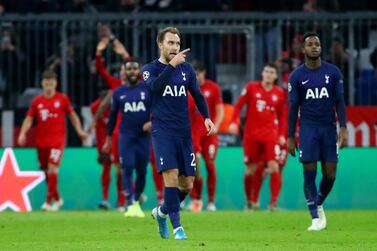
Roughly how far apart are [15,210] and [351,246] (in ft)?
36.8

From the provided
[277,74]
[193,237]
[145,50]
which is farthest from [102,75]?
[193,237]

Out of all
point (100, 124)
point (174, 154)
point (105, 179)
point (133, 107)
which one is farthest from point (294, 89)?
point (100, 124)

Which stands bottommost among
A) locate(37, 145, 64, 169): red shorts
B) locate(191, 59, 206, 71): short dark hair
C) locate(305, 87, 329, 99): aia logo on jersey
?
locate(37, 145, 64, 169): red shorts

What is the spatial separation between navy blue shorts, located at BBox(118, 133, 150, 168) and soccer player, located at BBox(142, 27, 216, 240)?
6.27 metres

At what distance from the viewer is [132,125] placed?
21875 millimetres

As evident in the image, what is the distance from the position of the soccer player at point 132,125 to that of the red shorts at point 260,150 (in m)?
2.44

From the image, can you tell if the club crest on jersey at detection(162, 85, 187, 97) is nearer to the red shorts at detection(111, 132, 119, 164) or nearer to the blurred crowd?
the red shorts at detection(111, 132, 119, 164)

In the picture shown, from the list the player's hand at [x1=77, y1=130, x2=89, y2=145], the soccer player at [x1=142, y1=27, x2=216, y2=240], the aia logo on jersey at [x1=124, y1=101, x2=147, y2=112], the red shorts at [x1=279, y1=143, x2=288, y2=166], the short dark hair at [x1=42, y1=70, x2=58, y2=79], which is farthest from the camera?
the player's hand at [x1=77, y1=130, x2=89, y2=145]

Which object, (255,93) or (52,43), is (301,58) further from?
(52,43)

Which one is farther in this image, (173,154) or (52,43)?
(52,43)

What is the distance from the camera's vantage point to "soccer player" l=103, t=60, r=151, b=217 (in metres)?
21.7

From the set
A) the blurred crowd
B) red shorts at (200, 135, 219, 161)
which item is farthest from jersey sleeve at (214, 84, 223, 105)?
the blurred crowd

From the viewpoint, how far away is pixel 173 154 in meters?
15.2

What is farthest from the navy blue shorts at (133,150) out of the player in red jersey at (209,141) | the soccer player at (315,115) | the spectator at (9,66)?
the soccer player at (315,115)
